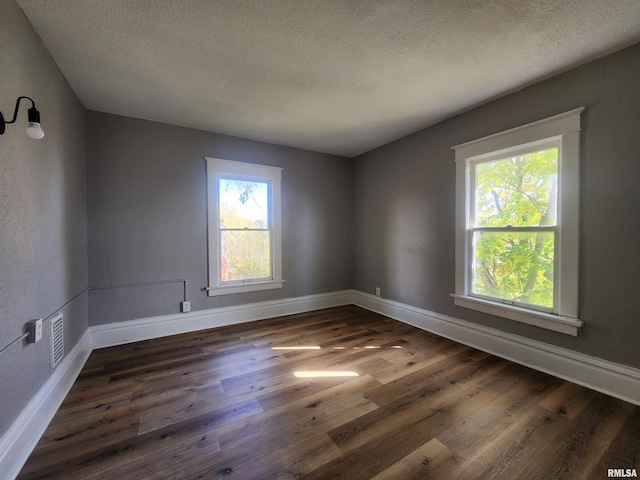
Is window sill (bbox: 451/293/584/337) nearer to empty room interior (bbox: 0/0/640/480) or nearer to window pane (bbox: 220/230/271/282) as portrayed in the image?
empty room interior (bbox: 0/0/640/480)

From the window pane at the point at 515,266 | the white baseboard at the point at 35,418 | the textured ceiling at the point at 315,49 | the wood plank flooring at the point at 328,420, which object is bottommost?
the wood plank flooring at the point at 328,420

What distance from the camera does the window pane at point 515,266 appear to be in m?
2.25

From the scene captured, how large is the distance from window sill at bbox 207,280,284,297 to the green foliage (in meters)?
2.49

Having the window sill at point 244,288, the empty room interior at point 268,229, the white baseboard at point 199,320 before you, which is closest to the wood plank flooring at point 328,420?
the empty room interior at point 268,229

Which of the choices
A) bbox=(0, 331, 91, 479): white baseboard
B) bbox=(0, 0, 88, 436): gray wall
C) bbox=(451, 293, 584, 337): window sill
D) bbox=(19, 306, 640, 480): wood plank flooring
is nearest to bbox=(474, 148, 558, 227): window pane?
bbox=(451, 293, 584, 337): window sill

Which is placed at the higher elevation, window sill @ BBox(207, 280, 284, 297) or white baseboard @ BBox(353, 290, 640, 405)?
window sill @ BBox(207, 280, 284, 297)

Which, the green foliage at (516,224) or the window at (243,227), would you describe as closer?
the green foliage at (516,224)

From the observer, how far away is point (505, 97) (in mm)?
2453

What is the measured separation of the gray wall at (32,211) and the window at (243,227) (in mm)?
1296

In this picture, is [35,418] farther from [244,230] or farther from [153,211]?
[244,230]

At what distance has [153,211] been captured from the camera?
9.78 feet

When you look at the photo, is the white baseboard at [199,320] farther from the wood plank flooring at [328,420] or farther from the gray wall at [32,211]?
the gray wall at [32,211]

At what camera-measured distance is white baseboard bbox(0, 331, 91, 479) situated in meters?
1.25

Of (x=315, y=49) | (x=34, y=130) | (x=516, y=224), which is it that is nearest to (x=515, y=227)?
(x=516, y=224)
